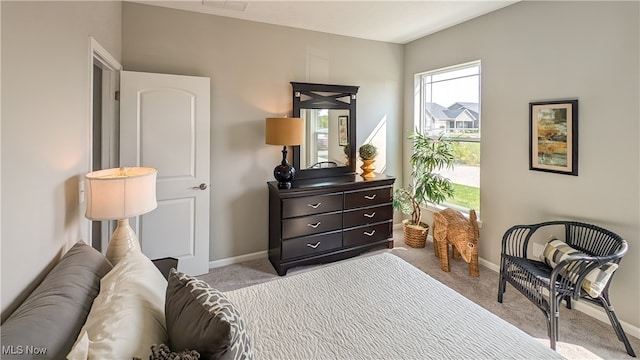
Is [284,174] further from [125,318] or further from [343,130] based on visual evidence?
[125,318]

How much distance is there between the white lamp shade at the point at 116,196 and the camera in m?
1.64

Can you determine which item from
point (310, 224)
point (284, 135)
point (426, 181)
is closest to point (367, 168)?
point (426, 181)

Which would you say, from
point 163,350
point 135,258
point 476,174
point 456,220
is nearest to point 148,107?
point 135,258

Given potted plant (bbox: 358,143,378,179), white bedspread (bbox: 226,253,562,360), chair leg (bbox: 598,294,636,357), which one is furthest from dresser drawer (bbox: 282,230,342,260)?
chair leg (bbox: 598,294,636,357)

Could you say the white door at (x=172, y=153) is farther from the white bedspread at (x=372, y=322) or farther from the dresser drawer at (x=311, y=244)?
the white bedspread at (x=372, y=322)

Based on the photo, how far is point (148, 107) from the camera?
9.27ft

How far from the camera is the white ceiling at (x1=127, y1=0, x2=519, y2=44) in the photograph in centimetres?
290

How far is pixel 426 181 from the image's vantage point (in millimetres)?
3639

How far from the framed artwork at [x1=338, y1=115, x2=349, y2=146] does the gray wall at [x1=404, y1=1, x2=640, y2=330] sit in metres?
1.49

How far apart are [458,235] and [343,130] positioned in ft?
5.97

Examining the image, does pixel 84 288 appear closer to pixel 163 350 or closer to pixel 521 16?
pixel 163 350

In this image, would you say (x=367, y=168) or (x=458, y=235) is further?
(x=367, y=168)

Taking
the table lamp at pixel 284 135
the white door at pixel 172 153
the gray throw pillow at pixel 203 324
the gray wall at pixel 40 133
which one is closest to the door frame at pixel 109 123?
the white door at pixel 172 153

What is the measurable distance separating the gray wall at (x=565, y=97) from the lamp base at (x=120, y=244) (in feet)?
10.8
